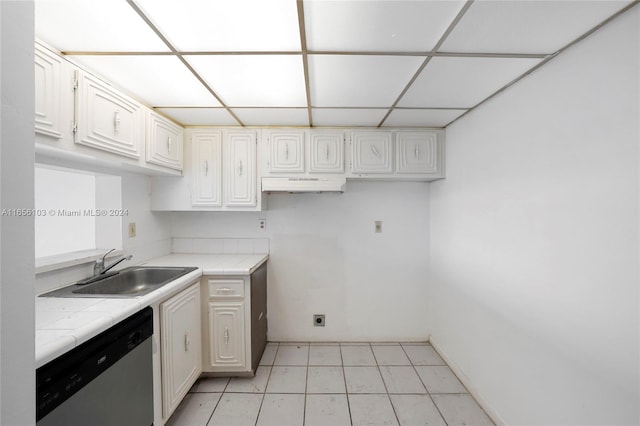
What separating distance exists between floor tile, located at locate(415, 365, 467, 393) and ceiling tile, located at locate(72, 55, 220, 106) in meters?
2.78

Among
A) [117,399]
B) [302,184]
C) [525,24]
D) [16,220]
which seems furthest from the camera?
[302,184]

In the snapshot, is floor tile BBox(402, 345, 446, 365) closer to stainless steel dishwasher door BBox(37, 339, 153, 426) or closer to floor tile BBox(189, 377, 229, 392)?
floor tile BBox(189, 377, 229, 392)

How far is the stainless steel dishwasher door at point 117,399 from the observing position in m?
0.99

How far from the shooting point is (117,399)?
3.96 ft

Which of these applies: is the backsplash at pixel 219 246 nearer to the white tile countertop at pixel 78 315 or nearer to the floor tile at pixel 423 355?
the white tile countertop at pixel 78 315

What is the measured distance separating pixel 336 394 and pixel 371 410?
0.28 meters

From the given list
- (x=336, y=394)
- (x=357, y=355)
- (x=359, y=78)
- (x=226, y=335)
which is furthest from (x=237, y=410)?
(x=359, y=78)

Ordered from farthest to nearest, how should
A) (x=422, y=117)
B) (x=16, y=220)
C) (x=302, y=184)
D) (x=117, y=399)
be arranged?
(x=302, y=184) → (x=422, y=117) → (x=117, y=399) → (x=16, y=220)

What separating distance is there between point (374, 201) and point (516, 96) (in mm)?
1457

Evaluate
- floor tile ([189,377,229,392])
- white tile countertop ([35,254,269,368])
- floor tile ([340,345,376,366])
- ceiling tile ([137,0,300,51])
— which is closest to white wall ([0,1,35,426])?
white tile countertop ([35,254,269,368])

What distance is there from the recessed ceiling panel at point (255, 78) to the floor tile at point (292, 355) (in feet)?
7.35

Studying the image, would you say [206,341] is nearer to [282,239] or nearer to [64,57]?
[282,239]

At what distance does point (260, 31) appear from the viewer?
1.14 meters

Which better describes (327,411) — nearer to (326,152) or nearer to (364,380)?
(364,380)
